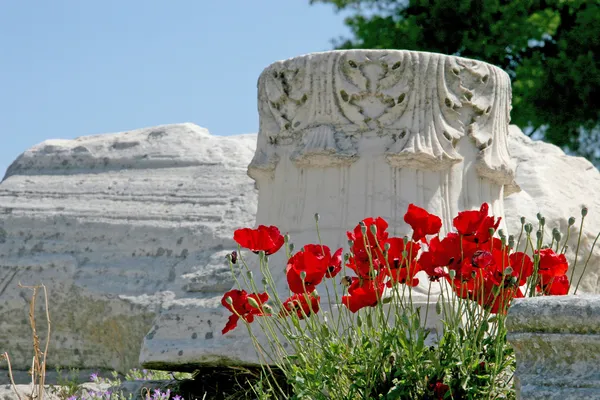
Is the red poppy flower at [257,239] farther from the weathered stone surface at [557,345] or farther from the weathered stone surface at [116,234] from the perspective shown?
the weathered stone surface at [116,234]

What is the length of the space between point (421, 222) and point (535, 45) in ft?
44.1

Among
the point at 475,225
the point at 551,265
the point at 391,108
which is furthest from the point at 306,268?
the point at 391,108

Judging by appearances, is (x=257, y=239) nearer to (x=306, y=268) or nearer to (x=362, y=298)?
(x=306, y=268)

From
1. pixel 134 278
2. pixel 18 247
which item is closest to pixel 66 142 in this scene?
pixel 18 247

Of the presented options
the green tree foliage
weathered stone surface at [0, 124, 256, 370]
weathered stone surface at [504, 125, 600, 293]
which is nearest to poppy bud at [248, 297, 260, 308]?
weathered stone surface at [0, 124, 256, 370]

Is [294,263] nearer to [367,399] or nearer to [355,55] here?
[367,399]

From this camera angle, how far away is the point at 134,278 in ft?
25.3

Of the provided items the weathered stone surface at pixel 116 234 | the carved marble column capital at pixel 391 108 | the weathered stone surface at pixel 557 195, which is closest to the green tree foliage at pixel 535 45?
the weathered stone surface at pixel 557 195

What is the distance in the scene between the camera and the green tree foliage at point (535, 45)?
14.8m

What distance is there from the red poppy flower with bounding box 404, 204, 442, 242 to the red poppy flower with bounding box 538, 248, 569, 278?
1.18 ft

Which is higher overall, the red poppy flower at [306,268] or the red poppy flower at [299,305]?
the red poppy flower at [306,268]

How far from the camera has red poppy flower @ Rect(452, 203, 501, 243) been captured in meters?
2.93

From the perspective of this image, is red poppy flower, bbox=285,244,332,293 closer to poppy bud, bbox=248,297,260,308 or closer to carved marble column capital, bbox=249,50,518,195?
poppy bud, bbox=248,297,260,308

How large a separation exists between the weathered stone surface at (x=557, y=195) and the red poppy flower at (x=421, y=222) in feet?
14.4
